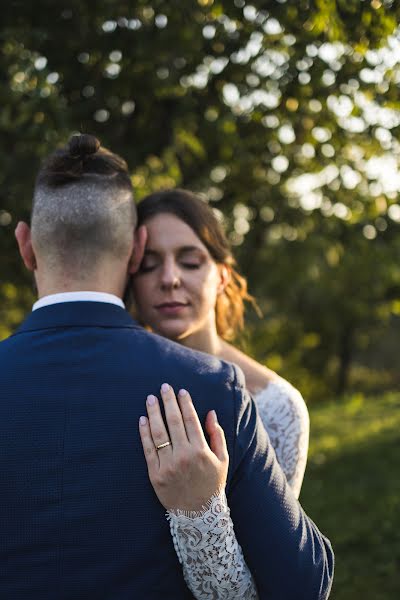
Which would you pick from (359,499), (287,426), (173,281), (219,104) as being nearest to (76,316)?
(173,281)

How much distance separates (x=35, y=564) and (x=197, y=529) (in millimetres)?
475

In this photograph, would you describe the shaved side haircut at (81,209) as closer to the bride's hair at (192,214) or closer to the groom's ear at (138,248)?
the groom's ear at (138,248)

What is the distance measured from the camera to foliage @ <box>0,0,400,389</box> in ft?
13.0

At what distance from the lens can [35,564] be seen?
2.00 m

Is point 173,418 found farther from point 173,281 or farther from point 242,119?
point 242,119

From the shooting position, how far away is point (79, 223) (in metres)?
2.32

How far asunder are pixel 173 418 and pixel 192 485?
0.21 m

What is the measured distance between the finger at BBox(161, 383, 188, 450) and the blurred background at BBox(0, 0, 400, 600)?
1.88 meters

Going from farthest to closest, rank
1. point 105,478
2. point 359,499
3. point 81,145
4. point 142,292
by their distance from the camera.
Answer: point 359,499 → point 142,292 → point 81,145 → point 105,478

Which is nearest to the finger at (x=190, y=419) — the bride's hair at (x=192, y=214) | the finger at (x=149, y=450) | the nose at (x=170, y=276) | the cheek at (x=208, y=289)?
the finger at (x=149, y=450)

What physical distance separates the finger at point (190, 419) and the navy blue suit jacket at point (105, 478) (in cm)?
6

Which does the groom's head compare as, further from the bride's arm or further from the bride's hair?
the bride's hair

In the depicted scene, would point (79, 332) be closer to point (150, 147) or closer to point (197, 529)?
point (197, 529)

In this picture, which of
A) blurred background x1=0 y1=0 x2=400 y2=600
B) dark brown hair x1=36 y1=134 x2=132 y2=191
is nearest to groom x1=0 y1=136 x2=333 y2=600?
dark brown hair x1=36 y1=134 x2=132 y2=191
